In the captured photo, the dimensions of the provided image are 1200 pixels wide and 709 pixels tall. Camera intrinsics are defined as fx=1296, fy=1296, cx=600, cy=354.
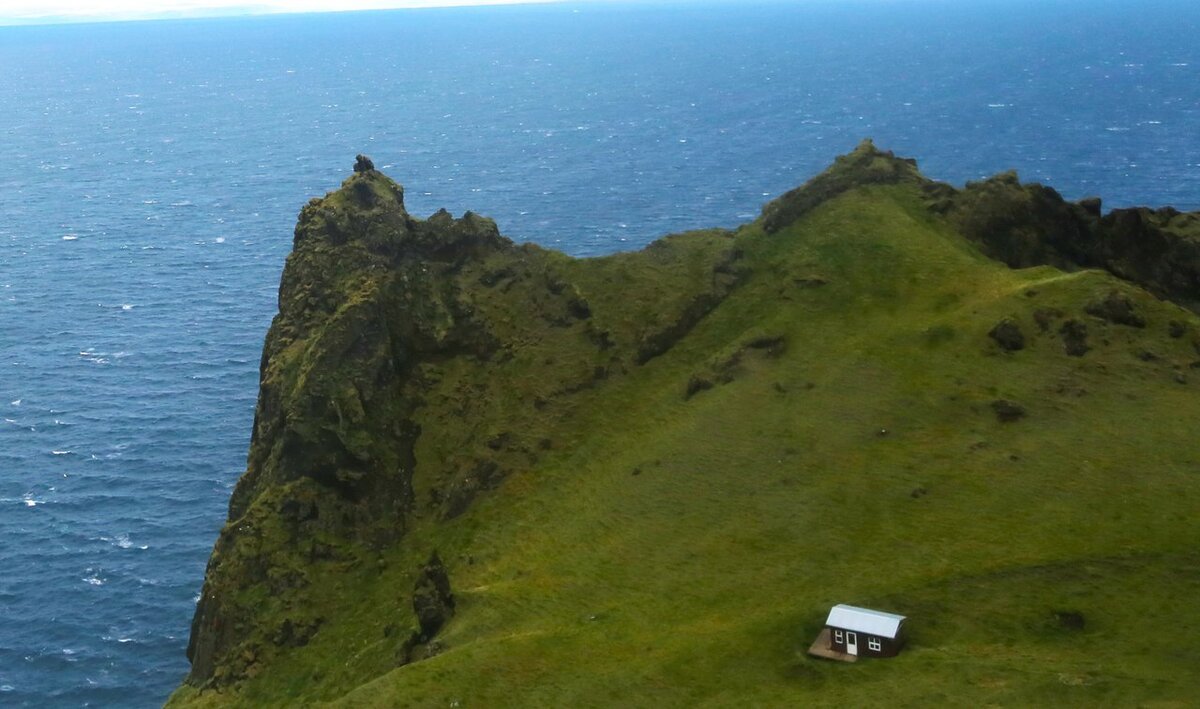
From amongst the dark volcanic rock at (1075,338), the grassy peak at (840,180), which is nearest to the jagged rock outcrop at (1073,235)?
the grassy peak at (840,180)

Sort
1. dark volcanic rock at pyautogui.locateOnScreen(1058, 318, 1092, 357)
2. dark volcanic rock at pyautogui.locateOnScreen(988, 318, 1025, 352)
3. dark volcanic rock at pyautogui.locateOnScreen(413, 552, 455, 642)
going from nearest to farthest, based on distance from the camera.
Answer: dark volcanic rock at pyautogui.locateOnScreen(413, 552, 455, 642), dark volcanic rock at pyautogui.locateOnScreen(1058, 318, 1092, 357), dark volcanic rock at pyautogui.locateOnScreen(988, 318, 1025, 352)

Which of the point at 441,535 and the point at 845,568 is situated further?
the point at 441,535

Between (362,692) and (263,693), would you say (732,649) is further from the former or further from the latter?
(263,693)

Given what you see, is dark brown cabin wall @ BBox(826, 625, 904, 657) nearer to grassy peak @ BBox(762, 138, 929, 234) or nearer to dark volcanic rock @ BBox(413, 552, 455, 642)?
dark volcanic rock @ BBox(413, 552, 455, 642)

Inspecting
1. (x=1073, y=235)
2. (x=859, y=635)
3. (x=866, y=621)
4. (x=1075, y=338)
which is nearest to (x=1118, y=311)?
(x=1075, y=338)

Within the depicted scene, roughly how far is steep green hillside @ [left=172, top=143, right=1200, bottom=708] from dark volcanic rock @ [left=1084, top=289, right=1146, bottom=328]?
0.23 meters

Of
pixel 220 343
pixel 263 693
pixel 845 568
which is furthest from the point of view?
pixel 220 343

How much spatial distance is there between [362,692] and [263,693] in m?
21.7

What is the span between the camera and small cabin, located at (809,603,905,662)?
66438 millimetres

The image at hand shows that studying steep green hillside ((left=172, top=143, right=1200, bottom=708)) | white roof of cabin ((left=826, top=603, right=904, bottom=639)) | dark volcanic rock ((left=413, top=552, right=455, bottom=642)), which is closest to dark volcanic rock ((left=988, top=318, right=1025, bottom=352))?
steep green hillside ((left=172, top=143, right=1200, bottom=708))

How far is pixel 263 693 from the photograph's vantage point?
8950cm

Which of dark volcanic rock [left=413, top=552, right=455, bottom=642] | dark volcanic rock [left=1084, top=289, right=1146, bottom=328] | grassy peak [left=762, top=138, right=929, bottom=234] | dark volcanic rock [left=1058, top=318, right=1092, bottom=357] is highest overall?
grassy peak [left=762, top=138, right=929, bottom=234]

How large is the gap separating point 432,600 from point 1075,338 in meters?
49.7

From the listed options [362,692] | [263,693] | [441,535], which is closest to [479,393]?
[441,535]
